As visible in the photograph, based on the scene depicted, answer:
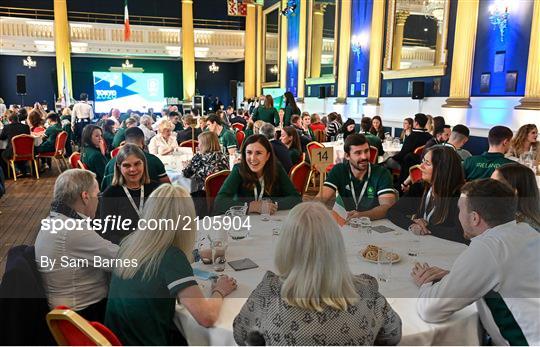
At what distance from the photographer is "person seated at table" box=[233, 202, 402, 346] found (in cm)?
133

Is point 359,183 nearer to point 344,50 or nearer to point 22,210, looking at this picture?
point 22,210

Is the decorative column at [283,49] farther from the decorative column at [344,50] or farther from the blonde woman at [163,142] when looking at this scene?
the blonde woman at [163,142]

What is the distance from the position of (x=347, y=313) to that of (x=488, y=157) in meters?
3.38

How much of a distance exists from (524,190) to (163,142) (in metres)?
5.00

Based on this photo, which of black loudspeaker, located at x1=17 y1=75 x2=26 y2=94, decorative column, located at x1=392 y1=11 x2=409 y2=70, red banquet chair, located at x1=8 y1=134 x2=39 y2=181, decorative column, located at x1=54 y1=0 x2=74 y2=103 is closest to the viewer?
red banquet chair, located at x1=8 y1=134 x2=39 y2=181

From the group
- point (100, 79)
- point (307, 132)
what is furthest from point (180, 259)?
point (100, 79)

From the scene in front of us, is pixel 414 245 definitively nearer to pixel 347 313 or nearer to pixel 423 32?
pixel 347 313

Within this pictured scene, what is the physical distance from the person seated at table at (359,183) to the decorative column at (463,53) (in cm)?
517

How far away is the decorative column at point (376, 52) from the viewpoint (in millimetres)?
9867

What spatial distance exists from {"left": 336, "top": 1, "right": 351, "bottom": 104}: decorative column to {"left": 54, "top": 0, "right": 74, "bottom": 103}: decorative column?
10.3 m

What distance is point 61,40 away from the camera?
16359 mm

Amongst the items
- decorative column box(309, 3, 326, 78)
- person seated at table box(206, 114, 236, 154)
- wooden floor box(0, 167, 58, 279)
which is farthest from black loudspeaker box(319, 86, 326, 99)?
wooden floor box(0, 167, 58, 279)

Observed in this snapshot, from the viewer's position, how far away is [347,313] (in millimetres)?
1354

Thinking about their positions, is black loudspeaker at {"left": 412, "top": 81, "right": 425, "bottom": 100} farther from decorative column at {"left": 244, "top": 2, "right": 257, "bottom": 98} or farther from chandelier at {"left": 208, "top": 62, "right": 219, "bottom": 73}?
chandelier at {"left": 208, "top": 62, "right": 219, "bottom": 73}
